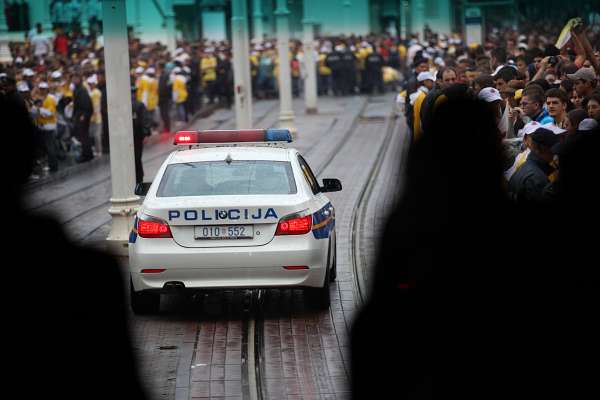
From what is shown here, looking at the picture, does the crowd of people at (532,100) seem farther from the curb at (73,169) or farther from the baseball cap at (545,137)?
the curb at (73,169)

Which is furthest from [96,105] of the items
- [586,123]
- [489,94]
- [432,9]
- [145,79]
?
[432,9]

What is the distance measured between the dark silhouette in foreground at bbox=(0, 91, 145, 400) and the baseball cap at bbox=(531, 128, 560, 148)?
5857mm

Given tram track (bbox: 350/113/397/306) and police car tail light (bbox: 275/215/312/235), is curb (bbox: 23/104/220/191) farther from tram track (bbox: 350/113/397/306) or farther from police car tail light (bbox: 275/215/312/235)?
police car tail light (bbox: 275/215/312/235)

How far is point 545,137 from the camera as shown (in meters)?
9.45

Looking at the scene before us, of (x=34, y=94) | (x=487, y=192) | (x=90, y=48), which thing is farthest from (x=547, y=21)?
(x=487, y=192)

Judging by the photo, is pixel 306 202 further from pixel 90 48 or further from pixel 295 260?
pixel 90 48

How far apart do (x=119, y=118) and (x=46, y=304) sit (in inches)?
430

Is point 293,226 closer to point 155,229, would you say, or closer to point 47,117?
point 155,229

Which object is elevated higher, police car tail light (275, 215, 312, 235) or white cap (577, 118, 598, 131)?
white cap (577, 118, 598, 131)

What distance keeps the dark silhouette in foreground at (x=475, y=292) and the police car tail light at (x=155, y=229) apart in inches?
226

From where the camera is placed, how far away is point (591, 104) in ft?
38.4

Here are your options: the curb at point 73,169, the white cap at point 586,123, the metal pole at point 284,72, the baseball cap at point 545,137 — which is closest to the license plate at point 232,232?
the baseball cap at point 545,137

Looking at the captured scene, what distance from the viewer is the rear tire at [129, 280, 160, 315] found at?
1112 cm

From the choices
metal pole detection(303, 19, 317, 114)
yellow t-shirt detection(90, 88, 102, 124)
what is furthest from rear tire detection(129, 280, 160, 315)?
metal pole detection(303, 19, 317, 114)
